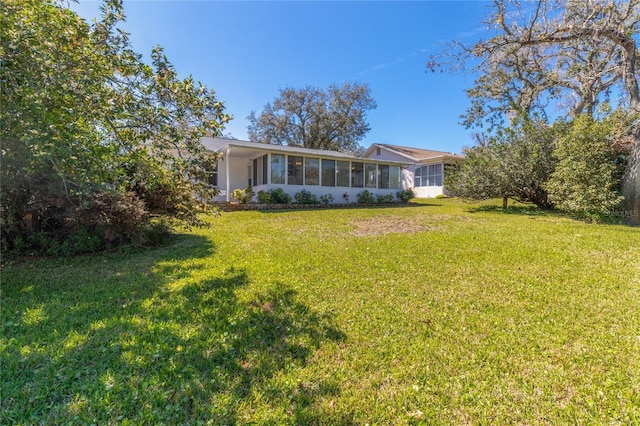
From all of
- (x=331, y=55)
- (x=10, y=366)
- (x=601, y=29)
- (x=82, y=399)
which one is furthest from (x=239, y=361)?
(x=331, y=55)

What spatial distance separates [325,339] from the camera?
110 inches

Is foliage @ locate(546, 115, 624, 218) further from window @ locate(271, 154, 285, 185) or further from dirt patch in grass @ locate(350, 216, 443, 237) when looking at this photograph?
window @ locate(271, 154, 285, 185)

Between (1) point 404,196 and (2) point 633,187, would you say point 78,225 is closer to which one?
(2) point 633,187

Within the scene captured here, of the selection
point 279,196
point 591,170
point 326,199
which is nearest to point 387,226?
point 591,170

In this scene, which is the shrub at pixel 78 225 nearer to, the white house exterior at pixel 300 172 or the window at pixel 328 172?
the white house exterior at pixel 300 172

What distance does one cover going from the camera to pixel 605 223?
28.0 feet

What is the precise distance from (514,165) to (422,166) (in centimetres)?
1198

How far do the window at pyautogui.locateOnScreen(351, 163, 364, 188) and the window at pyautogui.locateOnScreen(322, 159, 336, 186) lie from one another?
1314mm

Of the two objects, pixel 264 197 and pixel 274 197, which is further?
pixel 274 197

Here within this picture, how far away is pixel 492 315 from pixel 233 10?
30.8 ft

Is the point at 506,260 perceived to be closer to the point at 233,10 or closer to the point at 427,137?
the point at 233,10

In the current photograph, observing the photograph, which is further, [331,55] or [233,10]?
[331,55]

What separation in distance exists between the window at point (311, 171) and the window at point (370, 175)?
334cm

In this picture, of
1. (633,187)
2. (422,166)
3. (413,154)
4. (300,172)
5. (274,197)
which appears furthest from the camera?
(413,154)
